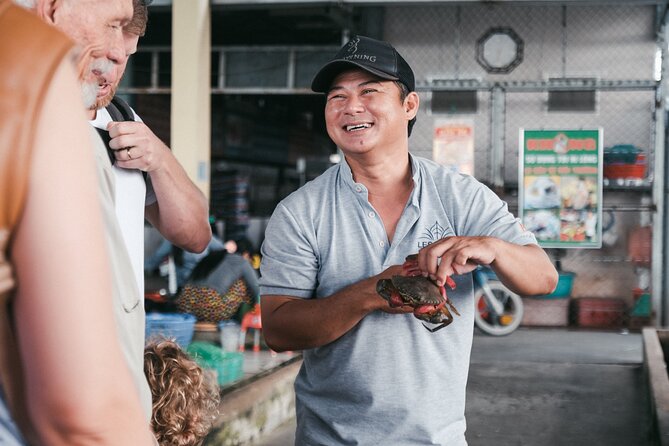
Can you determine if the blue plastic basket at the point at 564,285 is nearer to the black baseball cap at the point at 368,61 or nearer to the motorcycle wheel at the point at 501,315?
the motorcycle wheel at the point at 501,315

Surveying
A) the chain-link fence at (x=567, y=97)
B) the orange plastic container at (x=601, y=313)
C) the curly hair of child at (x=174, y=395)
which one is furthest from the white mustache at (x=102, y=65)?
the orange plastic container at (x=601, y=313)

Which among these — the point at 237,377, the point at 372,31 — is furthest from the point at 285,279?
the point at 372,31

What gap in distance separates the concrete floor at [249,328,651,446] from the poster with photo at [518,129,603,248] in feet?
3.99

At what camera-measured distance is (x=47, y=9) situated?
1.20m

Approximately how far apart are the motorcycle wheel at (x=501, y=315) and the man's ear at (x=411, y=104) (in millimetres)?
7237

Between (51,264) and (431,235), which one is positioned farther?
(431,235)

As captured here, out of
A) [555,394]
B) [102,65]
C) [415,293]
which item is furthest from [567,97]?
[102,65]

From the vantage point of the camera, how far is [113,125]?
158 cm

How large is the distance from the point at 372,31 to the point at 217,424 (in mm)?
7271

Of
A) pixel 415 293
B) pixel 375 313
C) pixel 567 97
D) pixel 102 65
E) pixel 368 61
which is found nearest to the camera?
pixel 102 65

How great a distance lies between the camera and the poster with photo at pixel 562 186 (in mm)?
9008

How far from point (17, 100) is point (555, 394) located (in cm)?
640

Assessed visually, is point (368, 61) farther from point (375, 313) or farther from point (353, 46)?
point (375, 313)

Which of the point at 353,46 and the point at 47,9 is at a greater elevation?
the point at 353,46
